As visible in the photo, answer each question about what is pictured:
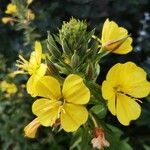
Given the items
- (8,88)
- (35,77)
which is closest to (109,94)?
(35,77)

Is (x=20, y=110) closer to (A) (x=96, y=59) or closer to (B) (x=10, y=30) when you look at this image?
(B) (x=10, y=30)

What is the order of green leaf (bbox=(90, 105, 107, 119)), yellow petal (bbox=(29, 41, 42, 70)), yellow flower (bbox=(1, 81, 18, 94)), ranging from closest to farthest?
yellow petal (bbox=(29, 41, 42, 70)) → green leaf (bbox=(90, 105, 107, 119)) → yellow flower (bbox=(1, 81, 18, 94))

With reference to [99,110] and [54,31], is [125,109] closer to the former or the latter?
[99,110]

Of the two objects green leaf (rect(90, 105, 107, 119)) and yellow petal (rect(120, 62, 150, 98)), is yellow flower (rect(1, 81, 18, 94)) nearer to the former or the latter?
green leaf (rect(90, 105, 107, 119))

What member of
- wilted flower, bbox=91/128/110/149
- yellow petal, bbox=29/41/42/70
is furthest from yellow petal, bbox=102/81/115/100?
yellow petal, bbox=29/41/42/70

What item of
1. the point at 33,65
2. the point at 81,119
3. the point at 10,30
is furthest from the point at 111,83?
the point at 10,30
